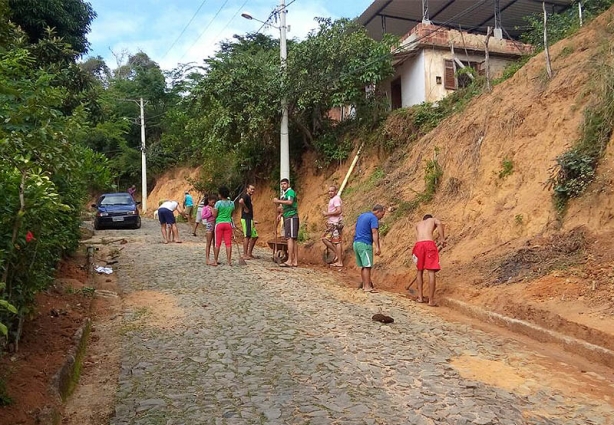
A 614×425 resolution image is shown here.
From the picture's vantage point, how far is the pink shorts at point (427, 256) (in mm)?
9273

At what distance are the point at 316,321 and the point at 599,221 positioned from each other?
468 cm

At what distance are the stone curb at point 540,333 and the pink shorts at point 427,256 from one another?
2.03 feet

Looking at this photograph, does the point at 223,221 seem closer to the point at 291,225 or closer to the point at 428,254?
the point at 291,225

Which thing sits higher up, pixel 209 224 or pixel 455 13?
Result: pixel 455 13

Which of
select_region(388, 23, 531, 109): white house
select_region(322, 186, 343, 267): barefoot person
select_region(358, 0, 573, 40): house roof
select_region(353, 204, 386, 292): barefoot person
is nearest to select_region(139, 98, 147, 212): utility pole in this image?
select_region(358, 0, 573, 40): house roof

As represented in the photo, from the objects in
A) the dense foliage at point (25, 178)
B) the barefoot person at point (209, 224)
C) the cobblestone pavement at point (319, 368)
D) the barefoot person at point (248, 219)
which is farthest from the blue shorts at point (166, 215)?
the dense foliage at point (25, 178)

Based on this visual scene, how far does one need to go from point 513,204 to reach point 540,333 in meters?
4.19

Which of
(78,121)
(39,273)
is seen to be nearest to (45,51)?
(78,121)

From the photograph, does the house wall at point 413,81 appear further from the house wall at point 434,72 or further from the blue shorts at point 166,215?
the blue shorts at point 166,215

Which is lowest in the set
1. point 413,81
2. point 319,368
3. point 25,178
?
point 319,368

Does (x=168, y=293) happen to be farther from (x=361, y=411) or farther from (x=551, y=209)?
(x=551, y=209)

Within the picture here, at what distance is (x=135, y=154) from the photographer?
136 ft

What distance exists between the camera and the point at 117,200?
22.8 meters

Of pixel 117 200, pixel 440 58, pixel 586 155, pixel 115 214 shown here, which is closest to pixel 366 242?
pixel 586 155
